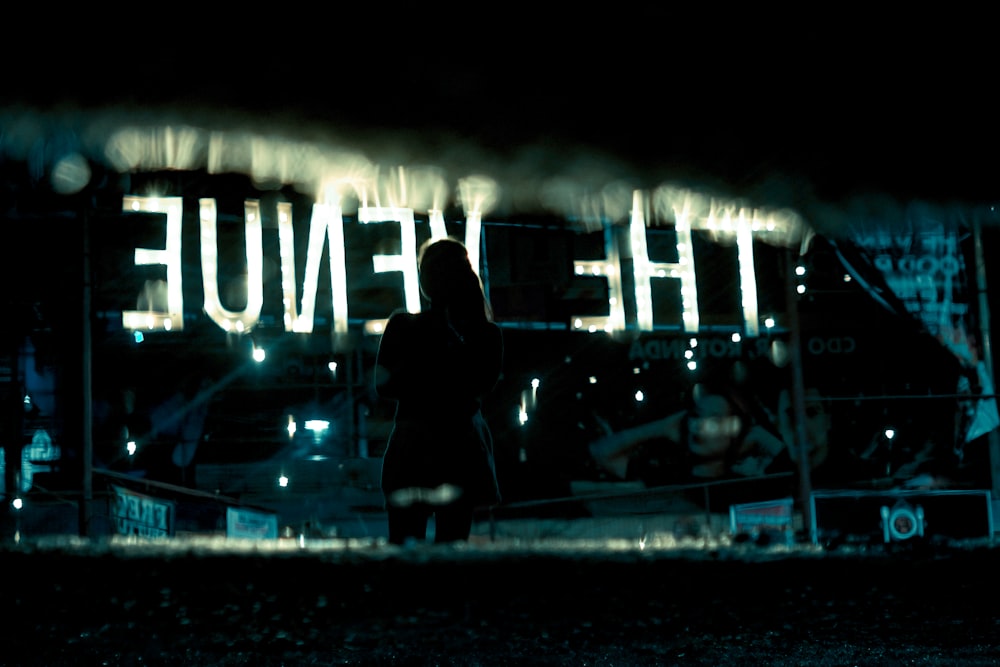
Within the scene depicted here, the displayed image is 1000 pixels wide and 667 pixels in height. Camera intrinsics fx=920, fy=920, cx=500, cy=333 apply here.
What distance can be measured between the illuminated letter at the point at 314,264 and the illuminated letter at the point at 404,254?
215 millimetres

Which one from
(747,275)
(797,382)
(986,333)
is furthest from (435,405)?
(986,333)

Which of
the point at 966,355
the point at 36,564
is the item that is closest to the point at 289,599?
the point at 36,564

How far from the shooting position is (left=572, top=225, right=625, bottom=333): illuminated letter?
6207 mm

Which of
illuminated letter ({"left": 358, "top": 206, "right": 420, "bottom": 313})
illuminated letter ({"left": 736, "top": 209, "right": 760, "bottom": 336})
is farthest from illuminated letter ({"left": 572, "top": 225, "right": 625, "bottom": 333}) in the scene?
illuminated letter ({"left": 358, "top": 206, "right": 420, "bottom": 313})

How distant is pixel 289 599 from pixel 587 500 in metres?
6.30

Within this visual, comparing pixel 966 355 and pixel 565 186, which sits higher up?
pixel 565 186

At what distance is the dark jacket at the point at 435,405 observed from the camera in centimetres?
256

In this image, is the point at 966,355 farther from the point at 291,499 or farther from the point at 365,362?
the point at 291,499

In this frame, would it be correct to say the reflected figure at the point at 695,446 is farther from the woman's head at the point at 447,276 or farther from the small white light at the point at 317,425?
the woman's head at the point at 447,276

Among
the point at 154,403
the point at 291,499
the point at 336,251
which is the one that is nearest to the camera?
the point at 336,251

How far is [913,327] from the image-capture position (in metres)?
6.75

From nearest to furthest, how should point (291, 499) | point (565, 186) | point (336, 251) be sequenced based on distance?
point (565, 186)
point (336, 251)
point (291, 499)

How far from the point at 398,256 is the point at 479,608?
13.1 ft

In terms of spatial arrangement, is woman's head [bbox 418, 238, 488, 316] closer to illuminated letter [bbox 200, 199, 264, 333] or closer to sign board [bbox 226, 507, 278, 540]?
illuminated letter [bbox 200, 199, 264, 333]
